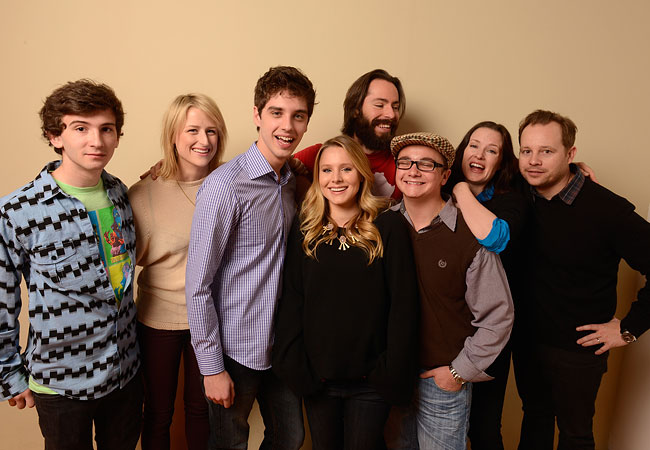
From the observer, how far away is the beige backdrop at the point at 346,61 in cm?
235

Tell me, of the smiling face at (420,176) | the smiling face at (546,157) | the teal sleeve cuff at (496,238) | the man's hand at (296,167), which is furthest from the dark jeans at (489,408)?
the man's hand at (296,167)

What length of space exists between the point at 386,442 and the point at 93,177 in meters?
1.79

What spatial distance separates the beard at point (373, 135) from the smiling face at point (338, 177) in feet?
1.99

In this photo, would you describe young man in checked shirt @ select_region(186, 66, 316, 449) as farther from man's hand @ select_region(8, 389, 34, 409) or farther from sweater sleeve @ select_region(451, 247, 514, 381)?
sweater sleeve @ select_region(451, 247, 514, 381)

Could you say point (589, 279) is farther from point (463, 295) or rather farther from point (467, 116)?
point (467, 116)

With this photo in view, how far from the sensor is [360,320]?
1.62m

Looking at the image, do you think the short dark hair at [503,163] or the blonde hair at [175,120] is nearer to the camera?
the blonde hair at [175,120]

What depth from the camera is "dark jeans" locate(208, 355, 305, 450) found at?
178 cm

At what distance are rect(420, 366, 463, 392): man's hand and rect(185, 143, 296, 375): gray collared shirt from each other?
28.2 inches

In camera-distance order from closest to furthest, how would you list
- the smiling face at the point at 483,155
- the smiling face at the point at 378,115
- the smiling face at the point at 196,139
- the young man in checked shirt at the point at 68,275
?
the young man in checked shirt at the point at 68,275
the smiling face at the point at 196,139
the smiling face at the point at 483,155
the smiling face at the point at 378,115

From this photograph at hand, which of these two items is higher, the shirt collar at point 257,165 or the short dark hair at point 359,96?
the short dark hair at point 359,96

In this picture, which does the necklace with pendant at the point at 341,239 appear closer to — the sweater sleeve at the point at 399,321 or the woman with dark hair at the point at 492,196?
the sweater sleeve at the point at 399,321

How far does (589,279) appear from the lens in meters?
1.95

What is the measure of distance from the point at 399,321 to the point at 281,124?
0.93 m
